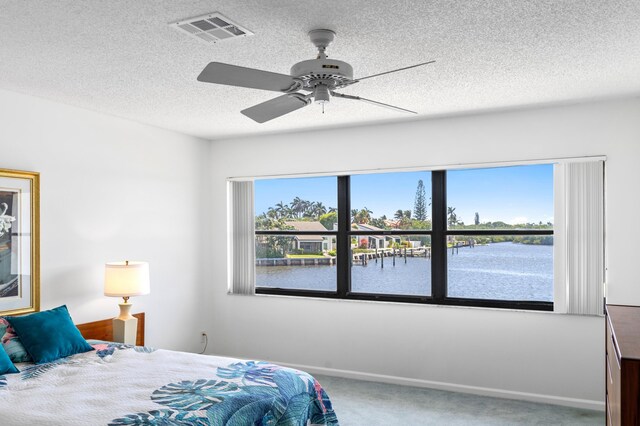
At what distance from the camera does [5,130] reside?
3.83 meters

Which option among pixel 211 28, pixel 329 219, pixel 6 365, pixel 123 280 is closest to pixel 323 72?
pixel 211 28

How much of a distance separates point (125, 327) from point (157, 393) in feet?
5.70

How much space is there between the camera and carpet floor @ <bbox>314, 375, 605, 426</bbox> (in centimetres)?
397

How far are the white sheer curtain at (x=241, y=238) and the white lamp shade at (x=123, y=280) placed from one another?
1477 mm

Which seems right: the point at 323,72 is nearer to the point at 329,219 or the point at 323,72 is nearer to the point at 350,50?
the point at 350,50

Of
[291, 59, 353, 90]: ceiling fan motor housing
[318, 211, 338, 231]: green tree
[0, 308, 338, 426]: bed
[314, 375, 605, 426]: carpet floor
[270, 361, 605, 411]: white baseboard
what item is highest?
[291, 59, 353, 90]: ceiling fan motor housing

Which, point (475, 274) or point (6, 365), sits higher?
point (475, 274)

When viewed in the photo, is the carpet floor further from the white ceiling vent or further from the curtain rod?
the white ceiling vent

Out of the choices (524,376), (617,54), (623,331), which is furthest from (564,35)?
(524,376)

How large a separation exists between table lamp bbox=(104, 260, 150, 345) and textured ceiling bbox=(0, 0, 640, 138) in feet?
4.42

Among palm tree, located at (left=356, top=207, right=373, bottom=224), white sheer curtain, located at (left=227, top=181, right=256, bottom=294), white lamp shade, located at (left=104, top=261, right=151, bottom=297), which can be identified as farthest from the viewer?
white sheer curtain, located at (left=227, top=181, right=256, bottom=294)

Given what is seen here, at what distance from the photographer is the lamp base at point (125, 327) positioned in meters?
4.39

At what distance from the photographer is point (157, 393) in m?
2.82

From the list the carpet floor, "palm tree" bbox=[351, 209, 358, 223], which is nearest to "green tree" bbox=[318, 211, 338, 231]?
"palm tree" bbox=[351, 209, 358, 223]
